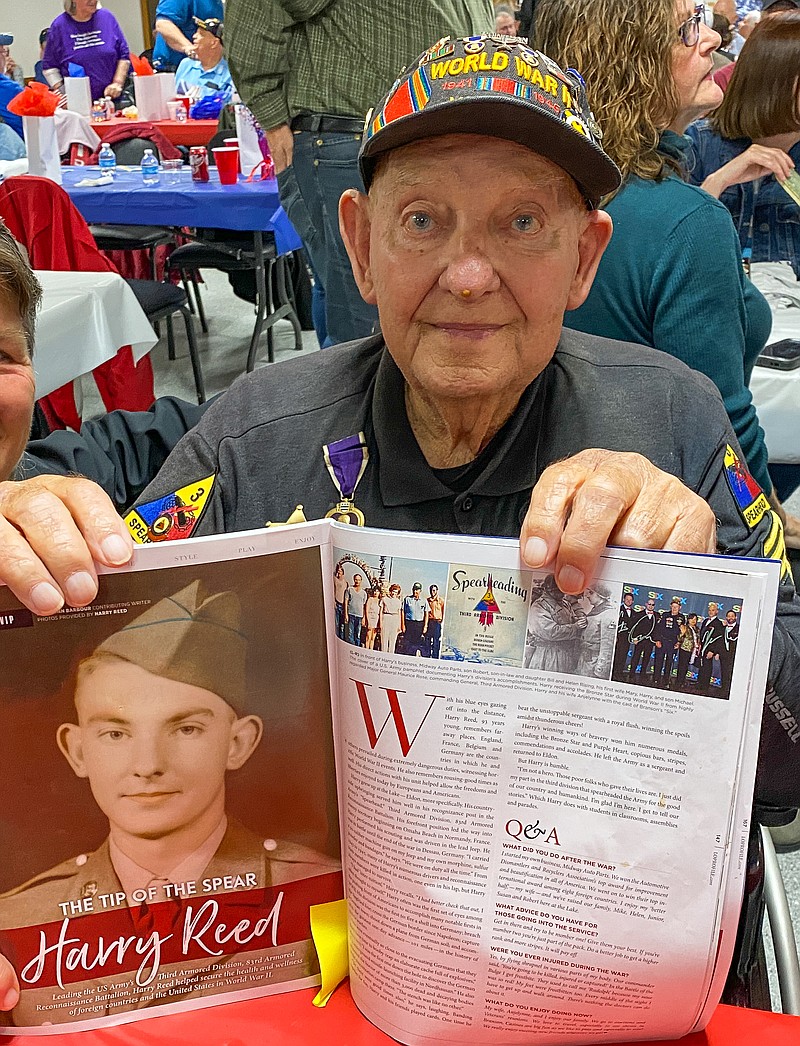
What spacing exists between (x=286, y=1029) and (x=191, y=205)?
13.7 ft

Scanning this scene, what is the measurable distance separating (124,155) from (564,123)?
4.82 m

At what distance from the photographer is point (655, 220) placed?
5.94ft

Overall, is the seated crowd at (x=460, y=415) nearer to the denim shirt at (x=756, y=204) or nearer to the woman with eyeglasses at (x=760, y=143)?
the woman with eyeglasses at (x=760, y=143)

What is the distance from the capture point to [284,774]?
700 mm

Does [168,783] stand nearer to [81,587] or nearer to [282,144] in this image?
[81,587]

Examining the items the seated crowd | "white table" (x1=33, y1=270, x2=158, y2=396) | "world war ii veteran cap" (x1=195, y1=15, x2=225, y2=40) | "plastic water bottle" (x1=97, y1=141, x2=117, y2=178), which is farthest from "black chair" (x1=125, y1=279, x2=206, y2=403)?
"world war ii veteran cap" (x1=195, y1=15, x2=225, y2=40)

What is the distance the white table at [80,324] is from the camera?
276 centimetres

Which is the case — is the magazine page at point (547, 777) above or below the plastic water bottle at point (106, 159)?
below

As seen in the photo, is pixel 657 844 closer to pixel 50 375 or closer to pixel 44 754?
pixel 44 754

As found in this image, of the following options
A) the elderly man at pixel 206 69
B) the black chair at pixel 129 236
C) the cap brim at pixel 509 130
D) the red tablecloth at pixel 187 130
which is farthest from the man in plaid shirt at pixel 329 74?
the elderly man at pixel 206 69

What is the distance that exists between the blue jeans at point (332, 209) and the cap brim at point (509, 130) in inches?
75.9

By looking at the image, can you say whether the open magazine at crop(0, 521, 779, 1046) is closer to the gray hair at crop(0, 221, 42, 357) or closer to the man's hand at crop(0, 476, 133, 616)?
the man's hand at crop(0, 476, 133, 616)

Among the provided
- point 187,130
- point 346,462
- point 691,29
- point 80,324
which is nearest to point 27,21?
point 187,130

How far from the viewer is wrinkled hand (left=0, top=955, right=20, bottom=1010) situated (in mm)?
677
